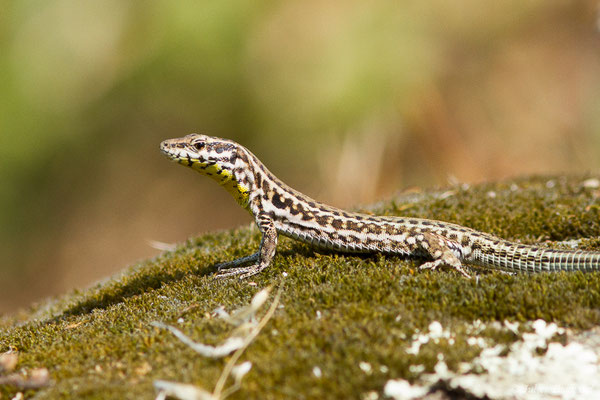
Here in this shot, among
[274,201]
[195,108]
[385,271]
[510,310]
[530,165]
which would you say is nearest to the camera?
[510,310]

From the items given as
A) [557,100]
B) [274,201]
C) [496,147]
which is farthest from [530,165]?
[274,201]

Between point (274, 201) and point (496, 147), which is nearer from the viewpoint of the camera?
point (274, 201)

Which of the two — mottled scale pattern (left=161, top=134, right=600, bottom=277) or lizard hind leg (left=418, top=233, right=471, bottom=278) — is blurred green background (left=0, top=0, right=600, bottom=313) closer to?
mottled scale pattern (left=161, top=134, right=600, bottom=277)

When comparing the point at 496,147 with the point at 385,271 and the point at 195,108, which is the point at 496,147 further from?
the point at 385,271

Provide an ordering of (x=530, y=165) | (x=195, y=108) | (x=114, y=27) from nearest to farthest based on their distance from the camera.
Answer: (x=114, y=27) → (x=195, y=108) → (x=530, y=165)

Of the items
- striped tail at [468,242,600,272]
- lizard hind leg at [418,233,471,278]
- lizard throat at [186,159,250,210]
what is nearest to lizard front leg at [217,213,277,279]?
lizard throat at [186,159,250,210]

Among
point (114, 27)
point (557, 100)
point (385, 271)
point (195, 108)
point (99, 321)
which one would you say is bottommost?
point (99, 321)

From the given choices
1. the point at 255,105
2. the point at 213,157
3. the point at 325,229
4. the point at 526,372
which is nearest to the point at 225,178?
the point at 213,157
